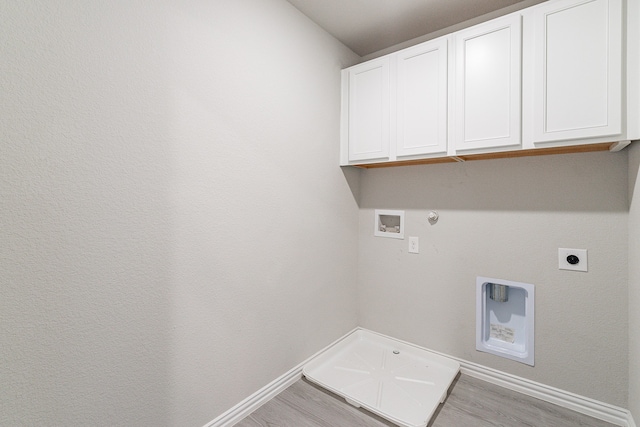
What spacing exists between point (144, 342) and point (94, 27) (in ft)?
3.87

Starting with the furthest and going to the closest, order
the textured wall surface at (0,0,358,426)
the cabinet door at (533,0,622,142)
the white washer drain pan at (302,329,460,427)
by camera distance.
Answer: the white washer drain pan at (302,329,460,427) < the cabinet door at (533,0,622,142) < the textured wall surface at (0,0,358,426)

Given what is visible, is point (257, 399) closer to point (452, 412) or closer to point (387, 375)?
point (387, 375)

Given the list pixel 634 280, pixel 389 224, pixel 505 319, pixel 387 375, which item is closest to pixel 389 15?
pixel 389 224

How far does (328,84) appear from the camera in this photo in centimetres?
206

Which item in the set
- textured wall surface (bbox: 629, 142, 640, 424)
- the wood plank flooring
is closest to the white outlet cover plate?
textured wall surface (bbox: 629, 142, 640, 424)

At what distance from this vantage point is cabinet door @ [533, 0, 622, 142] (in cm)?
Answer: 126

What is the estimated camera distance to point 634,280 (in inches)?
53.5

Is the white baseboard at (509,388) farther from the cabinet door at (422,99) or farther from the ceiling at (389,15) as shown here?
the ceiling at (389,15)

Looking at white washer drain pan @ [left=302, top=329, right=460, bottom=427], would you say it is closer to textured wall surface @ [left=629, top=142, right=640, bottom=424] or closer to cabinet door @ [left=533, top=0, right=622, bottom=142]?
textured wall surface @ [left=629, top=142, right=640, bottom=424]

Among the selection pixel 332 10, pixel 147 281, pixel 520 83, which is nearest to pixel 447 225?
pixel 520 83

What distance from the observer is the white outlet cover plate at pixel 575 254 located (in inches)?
61.0

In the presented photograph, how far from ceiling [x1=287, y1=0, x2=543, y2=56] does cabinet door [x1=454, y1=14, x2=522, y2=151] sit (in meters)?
0.30

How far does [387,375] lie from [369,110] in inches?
70.7

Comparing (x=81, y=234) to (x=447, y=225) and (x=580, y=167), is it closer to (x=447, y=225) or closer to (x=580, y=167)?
(x=447, y=225)
